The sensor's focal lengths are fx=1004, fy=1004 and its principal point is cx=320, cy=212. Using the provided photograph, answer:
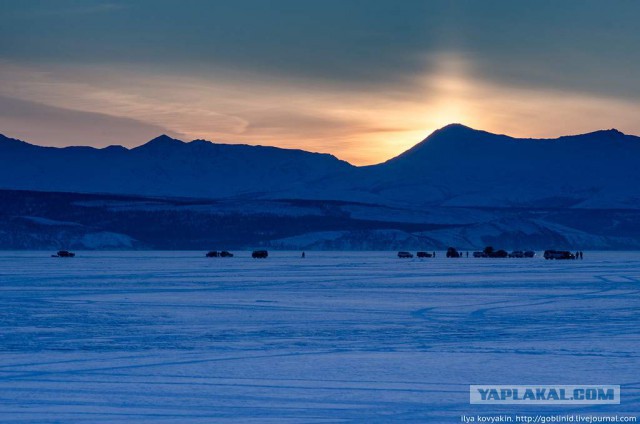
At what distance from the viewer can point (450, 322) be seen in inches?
1145

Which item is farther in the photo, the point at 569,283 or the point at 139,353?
the point at 569,283

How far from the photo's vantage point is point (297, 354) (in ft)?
71.4

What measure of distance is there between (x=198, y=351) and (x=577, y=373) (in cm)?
825

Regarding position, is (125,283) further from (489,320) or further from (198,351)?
(198,351)

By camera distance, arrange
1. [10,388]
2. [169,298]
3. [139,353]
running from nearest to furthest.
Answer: [10,388] < [139,353] < [169,298]

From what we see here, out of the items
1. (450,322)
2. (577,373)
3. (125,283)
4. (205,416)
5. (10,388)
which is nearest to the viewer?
(205,416)

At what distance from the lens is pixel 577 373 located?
19016 mm

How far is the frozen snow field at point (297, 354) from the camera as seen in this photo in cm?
1596

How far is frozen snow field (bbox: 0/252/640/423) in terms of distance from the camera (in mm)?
15961

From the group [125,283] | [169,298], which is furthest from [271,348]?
[125,283]

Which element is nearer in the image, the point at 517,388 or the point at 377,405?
the point at 377,405

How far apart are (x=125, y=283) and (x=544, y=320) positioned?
26877 millimetres

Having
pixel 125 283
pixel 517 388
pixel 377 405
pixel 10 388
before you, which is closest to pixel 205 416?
pixel 377 405

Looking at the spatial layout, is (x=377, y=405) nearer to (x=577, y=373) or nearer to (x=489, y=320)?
(x=577, y=373)
